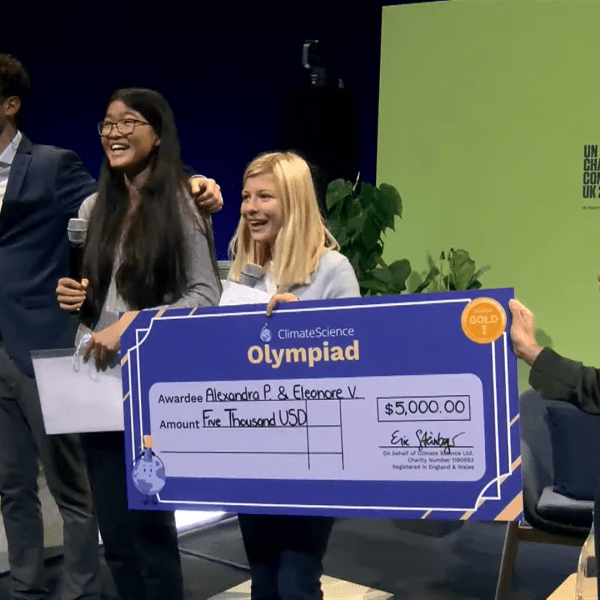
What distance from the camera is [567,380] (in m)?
1.91

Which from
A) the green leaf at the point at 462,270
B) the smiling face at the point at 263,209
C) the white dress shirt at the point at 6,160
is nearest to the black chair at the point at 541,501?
the green leaf at the point at 462,270

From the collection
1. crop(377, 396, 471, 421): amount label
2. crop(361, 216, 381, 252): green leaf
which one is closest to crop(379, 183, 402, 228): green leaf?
crop(361, 216, 381, 252): green leaf

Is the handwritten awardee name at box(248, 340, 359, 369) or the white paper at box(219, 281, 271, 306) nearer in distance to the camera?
the handwritten awardee name at box(248, 340, 359, 369)

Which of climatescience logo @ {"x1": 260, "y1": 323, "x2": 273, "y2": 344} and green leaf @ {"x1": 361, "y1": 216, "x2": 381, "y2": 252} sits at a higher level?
green leaf @ {"x1": 361, "y1": 216, "x2": 381, "y2": 252}

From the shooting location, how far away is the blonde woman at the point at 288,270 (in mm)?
2096

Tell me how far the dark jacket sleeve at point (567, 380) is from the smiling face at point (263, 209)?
2.24ft

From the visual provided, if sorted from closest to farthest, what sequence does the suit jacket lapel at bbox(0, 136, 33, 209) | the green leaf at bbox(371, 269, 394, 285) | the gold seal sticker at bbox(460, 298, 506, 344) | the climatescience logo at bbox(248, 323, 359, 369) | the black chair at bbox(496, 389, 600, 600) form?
1. the gold seal sticker at bbox(460, 298, 506, 344)
2. the climatescience logo at bbox(248, 323, 359, 369)
3. the suit jacket lapel at bbox(0, 136, 33, 209)
4. the black chair at bbox(496, 389, 600, 600)
5. the green leaf at bbox(371, 269, 394, 285)

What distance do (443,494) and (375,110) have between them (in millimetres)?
3519

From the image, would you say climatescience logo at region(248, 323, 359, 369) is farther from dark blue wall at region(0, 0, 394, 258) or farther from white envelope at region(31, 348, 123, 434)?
dark blue wall at region(0, 0, 394, 258)

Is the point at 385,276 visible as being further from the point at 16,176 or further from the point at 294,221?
the point at 294,221

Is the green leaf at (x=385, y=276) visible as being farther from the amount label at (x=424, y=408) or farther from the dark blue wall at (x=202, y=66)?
the amount label at (x=424, y=408)

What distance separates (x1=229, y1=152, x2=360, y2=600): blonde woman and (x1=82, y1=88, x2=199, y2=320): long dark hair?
0.21 meters

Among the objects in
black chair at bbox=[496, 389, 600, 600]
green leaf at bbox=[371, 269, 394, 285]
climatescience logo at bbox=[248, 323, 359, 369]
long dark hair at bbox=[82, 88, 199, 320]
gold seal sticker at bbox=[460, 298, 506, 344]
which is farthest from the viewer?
green leaf at bbox=[371, 269, 394, 285]

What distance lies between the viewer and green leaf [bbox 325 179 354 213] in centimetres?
426
